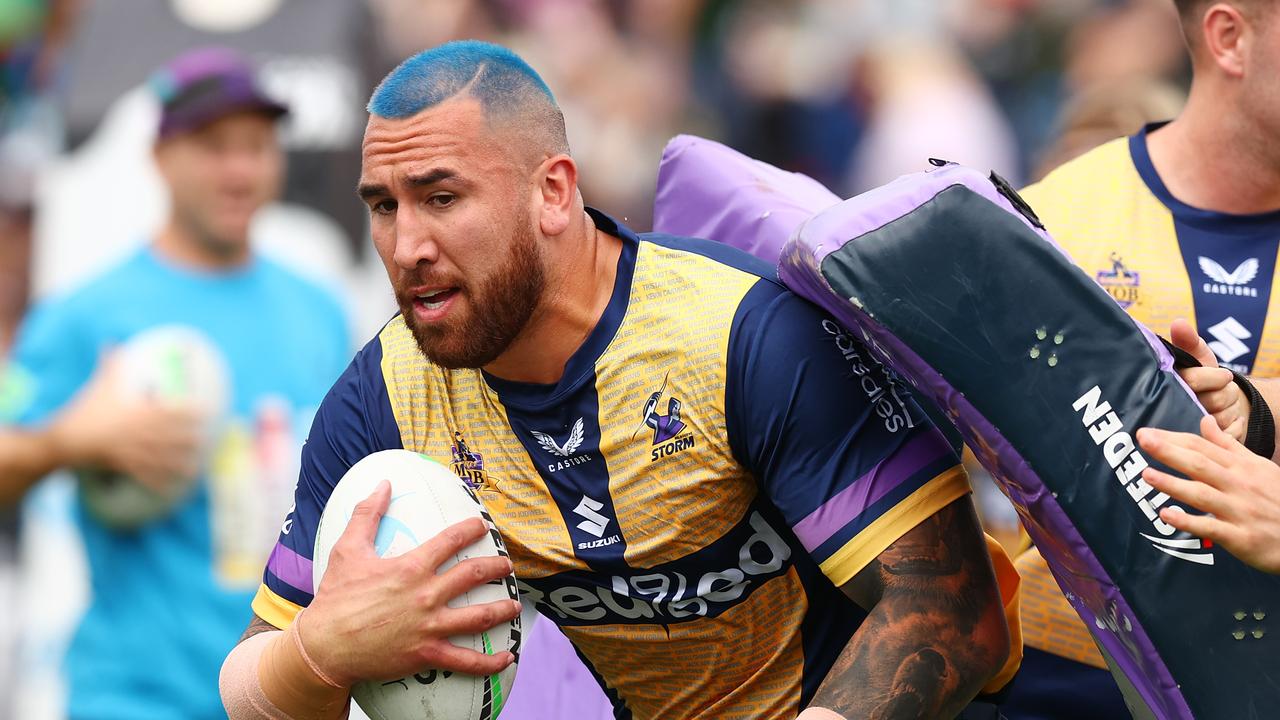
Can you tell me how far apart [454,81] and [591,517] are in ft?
3.04

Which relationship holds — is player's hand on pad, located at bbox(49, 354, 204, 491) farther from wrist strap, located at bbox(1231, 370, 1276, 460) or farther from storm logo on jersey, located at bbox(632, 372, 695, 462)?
wrist strap, located at bbox(1231, 370, 1276, 460)

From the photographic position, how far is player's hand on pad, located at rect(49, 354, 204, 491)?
19.9 ft

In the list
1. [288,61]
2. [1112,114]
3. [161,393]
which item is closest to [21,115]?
[288,61]

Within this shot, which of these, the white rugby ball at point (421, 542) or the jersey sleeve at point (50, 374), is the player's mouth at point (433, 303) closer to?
the white rugby ball at point (421, 542)

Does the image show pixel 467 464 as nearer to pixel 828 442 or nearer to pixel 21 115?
pixel 828 442

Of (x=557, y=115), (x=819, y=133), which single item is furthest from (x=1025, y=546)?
(x=819, y=133)

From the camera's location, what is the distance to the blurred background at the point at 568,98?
7703mm

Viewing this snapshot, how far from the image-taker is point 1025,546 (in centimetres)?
455

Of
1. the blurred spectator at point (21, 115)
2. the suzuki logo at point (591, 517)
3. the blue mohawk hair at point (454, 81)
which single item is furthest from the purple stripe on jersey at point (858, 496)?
the blurred spectator at point (21, 115)

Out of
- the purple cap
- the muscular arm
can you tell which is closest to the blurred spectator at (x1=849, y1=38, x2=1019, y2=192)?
the purple cap

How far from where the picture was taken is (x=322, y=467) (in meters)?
3.96

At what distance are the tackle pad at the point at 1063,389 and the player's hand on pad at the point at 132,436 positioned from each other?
3245 mm

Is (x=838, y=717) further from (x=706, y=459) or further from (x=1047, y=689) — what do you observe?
(x=1047, y=689)

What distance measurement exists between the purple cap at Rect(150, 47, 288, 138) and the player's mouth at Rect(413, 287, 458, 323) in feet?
10.8
